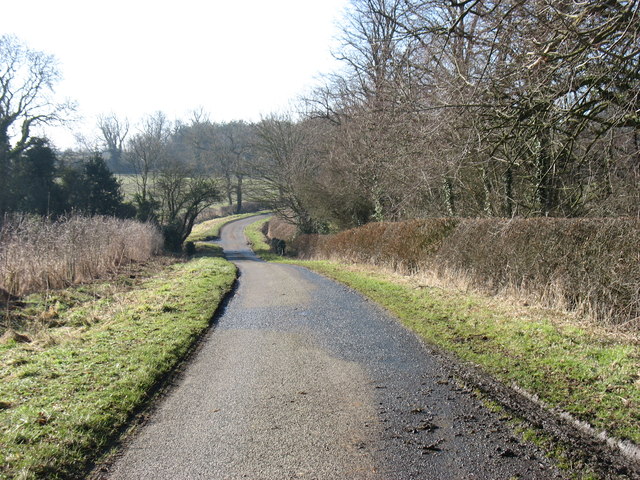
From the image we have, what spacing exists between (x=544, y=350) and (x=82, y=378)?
5.56 meters

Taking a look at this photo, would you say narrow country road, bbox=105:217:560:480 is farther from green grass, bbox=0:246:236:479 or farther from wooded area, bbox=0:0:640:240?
wooded area, bbox=0:0:640:240

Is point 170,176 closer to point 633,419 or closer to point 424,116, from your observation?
point 424,116

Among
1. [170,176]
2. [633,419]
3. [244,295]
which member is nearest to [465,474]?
[633,419]

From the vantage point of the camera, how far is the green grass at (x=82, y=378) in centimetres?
383

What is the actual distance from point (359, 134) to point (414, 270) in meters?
11.3

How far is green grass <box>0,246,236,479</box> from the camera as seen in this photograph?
383 centimetres

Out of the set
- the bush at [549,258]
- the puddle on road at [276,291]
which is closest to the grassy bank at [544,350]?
the bush at [549,258]

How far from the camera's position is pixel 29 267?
12078mm

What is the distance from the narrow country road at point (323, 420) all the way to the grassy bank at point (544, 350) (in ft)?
2.21

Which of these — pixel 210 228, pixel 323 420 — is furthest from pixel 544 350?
pixel 210 228

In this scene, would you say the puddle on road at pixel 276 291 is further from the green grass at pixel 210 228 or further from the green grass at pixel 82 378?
the green grass at pixel 210 228

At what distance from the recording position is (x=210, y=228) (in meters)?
68.6

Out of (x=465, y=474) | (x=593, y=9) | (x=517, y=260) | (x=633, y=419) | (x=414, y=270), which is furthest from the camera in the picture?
(x=414, y=270)

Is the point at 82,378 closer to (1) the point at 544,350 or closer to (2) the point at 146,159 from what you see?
(1) the point at 544,350
